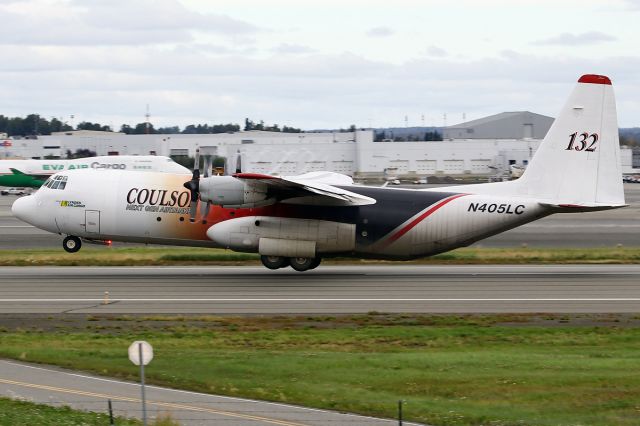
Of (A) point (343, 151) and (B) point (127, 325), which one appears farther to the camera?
(A) point (343, 151)

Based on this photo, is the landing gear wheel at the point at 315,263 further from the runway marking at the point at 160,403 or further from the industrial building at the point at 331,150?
the industrial building at the point at 331,150

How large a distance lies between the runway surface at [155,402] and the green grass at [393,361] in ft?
2.42

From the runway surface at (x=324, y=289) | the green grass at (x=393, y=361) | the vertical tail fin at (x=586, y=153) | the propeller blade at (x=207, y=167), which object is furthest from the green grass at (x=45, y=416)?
the vertical tail fin at (x=586, y=153)

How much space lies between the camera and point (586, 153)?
33.9 m

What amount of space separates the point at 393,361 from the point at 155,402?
20.7 feet

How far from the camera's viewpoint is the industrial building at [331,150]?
101500 millimetres

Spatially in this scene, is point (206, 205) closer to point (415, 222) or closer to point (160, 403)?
point (415, 222)

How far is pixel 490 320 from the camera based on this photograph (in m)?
26.3

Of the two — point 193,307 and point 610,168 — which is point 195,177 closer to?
point 193,307

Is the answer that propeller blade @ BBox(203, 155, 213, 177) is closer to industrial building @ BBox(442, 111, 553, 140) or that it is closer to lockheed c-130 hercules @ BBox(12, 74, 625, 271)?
lockheed c-130 hercules @ BBox(12, 74, 625, 271)

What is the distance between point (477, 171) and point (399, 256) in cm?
8895

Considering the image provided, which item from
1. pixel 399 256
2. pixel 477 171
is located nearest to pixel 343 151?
pixel 477 171

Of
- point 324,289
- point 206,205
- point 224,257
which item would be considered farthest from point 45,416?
point 224,257

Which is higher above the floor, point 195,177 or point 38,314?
point 195,177
